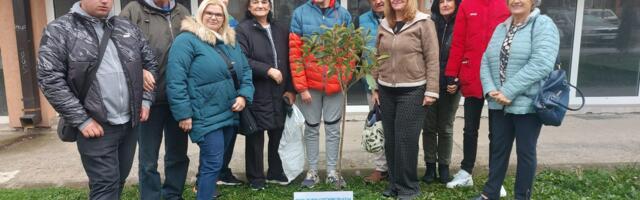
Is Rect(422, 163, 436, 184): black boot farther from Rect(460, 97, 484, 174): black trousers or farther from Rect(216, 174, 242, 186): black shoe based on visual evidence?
Rect(216, 174, 242, 186): black shoe

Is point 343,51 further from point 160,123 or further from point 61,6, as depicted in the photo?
point 61,6

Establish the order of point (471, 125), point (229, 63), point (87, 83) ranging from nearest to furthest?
point (87, 83) < point (229, 63) < point (471, 125)

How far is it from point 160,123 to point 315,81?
118cm

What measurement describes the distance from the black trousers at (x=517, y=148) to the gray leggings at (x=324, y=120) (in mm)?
1186

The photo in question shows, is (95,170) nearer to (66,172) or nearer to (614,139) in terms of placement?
(66,172)

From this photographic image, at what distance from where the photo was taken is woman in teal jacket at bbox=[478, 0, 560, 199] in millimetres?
3229

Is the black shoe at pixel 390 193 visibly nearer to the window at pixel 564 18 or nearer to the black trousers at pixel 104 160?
the black trousers at pixel 104 160

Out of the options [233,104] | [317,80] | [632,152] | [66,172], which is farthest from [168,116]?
[632,152]

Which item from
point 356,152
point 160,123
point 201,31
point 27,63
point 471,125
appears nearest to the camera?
point 201,31

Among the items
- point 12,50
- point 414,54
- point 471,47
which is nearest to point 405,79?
point 414,54

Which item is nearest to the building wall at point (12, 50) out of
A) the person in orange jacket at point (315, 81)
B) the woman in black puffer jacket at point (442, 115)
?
the person in orange jacket at point (315, 81)

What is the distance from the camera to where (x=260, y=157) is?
4.25 metres

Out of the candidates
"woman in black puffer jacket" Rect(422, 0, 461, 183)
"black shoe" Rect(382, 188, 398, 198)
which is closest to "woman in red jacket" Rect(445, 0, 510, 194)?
"woman in black puffer jacket" Rect(422, 0, 461, 183)

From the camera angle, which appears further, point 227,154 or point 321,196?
point 227,154
